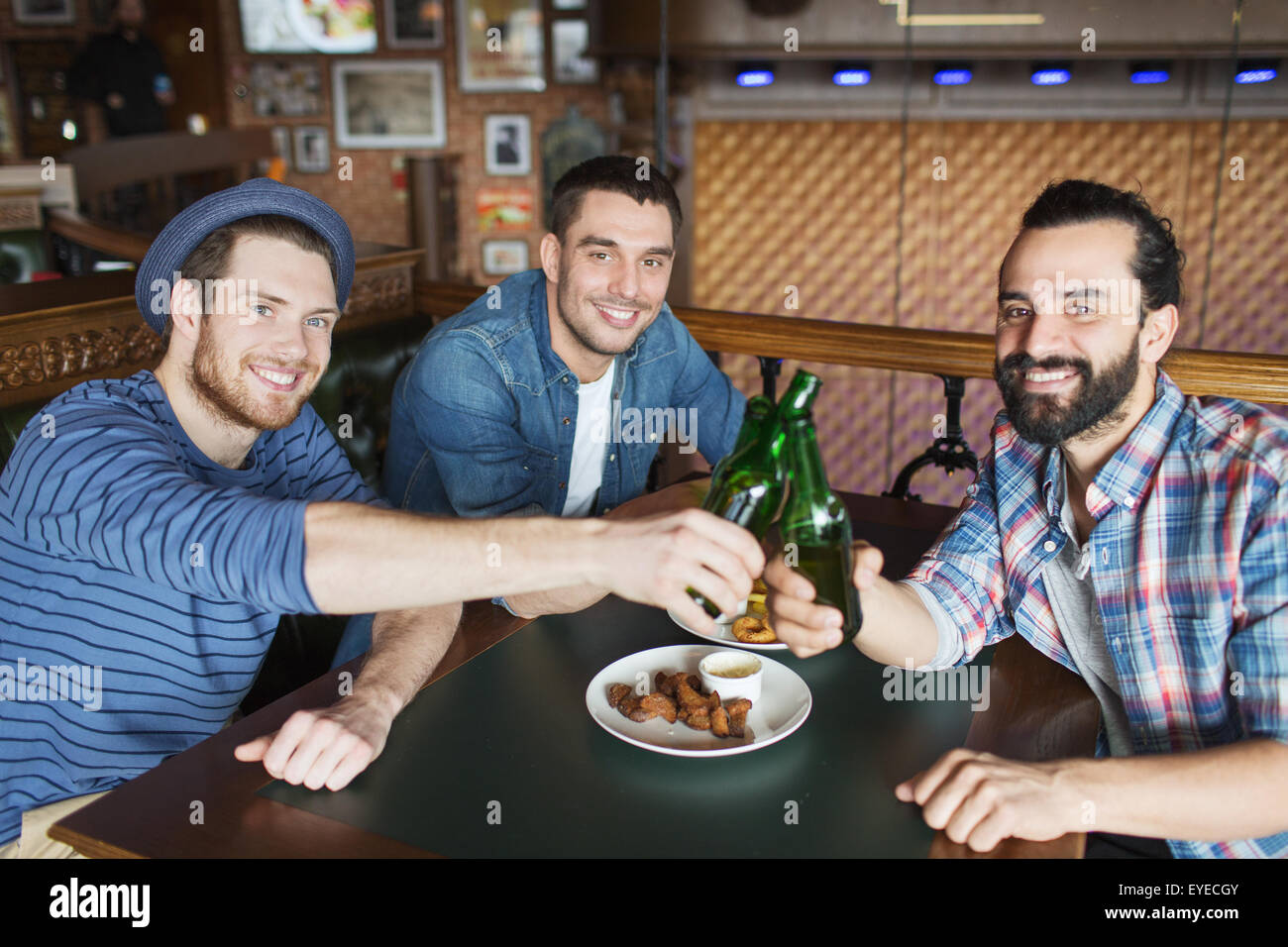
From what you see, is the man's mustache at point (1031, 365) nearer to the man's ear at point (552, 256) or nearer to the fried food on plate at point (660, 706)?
the fried food on plate at point (660, 706)

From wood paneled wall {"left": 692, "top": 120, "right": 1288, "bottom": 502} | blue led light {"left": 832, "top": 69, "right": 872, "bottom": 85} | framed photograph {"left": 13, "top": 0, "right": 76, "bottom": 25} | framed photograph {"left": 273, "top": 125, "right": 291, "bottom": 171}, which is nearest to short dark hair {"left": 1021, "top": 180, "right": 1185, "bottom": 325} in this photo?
wood paneled wall {"left": 692, "top": 120, "right": 1288, "bottom": 502}

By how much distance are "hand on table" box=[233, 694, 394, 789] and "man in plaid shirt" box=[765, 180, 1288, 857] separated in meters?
0.52

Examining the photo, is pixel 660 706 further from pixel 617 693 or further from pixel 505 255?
pixel 505 255

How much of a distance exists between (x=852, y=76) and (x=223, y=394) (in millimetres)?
4778

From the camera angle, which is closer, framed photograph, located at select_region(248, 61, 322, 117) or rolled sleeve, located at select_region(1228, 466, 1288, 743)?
rolled sleeve, located at select_region(1228, 466, 1288, 743)

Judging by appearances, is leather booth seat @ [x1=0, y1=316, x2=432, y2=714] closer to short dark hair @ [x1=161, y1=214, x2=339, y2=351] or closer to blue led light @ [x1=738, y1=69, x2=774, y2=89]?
short dark hair @ [x1=161, y1=214, x2=339, y2=351]

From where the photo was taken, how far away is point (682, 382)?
7.64 feet

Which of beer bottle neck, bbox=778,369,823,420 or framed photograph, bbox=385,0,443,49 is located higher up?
framed photograph, bbox=385,0,443,49

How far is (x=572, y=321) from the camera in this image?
2105 mm

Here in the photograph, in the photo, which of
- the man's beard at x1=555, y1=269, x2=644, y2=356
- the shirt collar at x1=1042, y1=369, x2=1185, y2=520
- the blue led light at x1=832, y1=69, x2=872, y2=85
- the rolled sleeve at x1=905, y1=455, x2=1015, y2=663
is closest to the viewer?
the shirt collar at x1=1042, y1=369, x2=1185, y2=520

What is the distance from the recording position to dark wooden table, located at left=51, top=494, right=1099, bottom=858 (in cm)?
100

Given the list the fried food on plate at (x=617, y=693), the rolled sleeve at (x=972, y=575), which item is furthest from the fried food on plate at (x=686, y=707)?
the rolled sleeve at (x=972, y=575)

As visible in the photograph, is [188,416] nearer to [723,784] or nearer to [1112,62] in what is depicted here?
[723,784]
